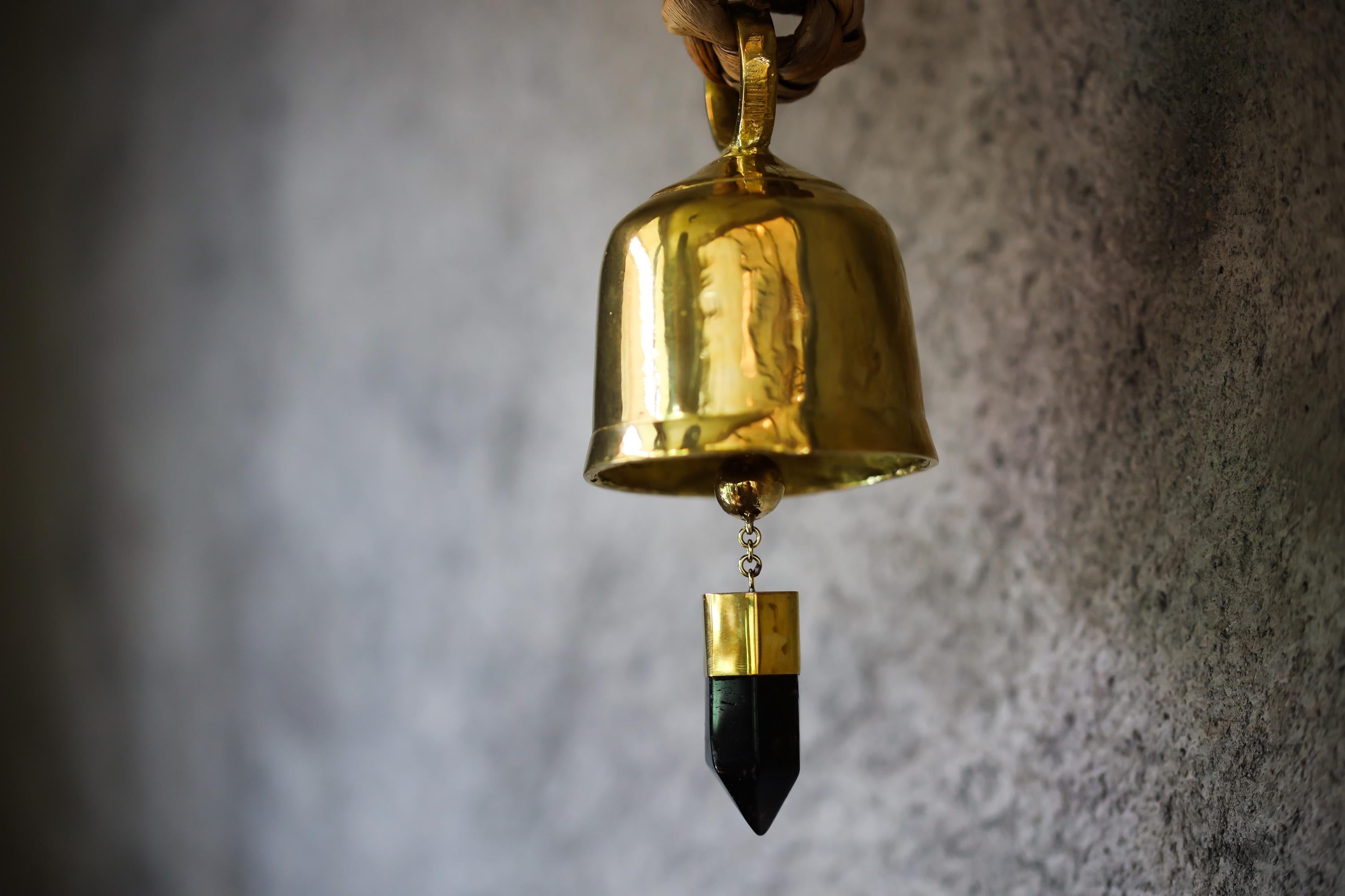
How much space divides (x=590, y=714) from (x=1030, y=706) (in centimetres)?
46

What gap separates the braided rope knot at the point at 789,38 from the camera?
62 centimetres

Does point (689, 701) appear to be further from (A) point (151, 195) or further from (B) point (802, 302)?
(A) point (151, 195)

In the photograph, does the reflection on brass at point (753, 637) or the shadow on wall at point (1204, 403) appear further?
the shadow on wall at point (1204, 403)

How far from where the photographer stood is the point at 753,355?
0.57 meters

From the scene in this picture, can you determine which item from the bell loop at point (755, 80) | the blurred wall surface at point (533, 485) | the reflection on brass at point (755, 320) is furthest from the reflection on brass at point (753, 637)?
the blurred wall surface at point (533, 485)

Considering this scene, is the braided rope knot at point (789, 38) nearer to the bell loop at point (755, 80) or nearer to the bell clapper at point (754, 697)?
the bell loop at point (755, 80)

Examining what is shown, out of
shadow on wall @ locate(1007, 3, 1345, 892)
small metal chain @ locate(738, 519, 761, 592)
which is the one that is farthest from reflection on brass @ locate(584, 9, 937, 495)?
shadow on wall @ locate(1007, 3, 1345, 892)

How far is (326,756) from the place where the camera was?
109 cm

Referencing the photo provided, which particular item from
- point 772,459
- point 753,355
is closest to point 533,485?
point 772,459

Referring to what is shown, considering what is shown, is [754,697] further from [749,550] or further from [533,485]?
[533,485]

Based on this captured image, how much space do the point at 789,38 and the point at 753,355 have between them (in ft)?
0.80

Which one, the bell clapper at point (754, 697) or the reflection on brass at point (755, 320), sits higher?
the reflection on brass at point (755, 320)

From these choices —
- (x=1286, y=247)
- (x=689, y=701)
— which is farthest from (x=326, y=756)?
(x=1286, y=247)

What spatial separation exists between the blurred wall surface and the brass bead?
0.41 metres
